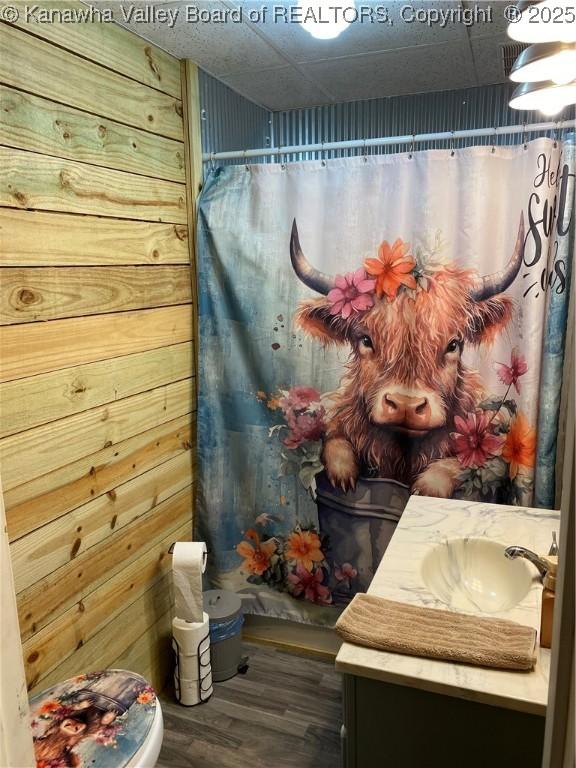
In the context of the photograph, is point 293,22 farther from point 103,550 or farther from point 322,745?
point 322,745

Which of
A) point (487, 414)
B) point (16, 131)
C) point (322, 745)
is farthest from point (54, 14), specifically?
point (322, 745)

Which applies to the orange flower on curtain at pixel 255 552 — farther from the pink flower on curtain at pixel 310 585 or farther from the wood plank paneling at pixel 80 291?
the wood plank paneling at pixel 80 291

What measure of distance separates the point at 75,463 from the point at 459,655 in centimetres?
117

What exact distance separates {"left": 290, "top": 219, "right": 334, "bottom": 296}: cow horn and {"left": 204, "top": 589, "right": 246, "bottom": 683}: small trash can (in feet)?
4.28

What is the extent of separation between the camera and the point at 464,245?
197cm

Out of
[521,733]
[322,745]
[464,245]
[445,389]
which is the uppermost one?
[464,245]

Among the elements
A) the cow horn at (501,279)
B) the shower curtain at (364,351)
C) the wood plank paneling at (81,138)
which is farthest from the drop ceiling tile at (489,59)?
the wood plank paneling at (81,138)

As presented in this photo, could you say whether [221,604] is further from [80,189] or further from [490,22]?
[490,22]

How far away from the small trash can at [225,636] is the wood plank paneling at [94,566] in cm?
Result: 36

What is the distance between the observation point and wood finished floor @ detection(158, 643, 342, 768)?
190cm

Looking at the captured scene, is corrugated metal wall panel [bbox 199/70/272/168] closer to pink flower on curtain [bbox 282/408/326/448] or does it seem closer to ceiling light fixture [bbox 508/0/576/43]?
pink flower on curtain [bbox 282/408/326/448]

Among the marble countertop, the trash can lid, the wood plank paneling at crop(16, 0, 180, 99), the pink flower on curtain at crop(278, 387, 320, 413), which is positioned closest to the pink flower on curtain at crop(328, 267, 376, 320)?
the pink flower on curtain at crop(278, 387, 320, 413)

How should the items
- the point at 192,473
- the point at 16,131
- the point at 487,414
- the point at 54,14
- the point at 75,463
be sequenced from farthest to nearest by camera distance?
the point at 192,473 → the point at 487,414 → the point at 75,463 → the point at 54,14 → the point at 16,131

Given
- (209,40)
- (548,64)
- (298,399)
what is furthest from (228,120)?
(548,64)
